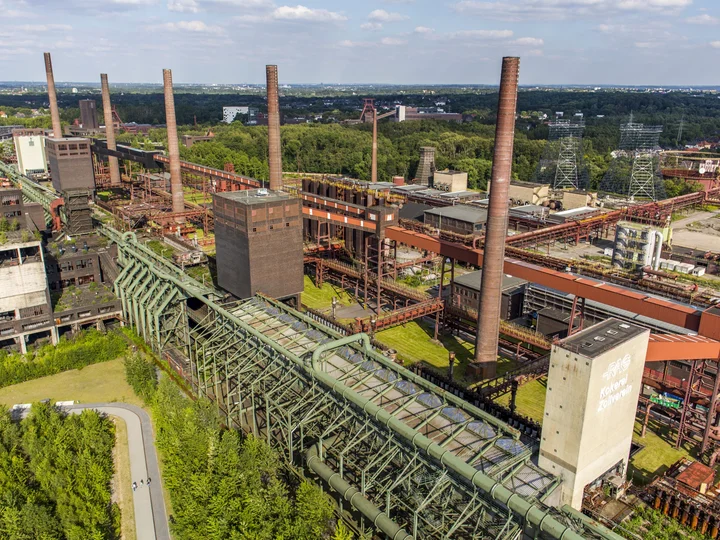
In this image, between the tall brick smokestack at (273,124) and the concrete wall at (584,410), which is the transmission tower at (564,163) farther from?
the concrete wall at (584,410)

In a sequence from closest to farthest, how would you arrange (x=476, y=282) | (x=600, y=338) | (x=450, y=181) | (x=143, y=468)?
(x=600, y=338) → (x=143, y=468) → (x=476, y=282) → (x=450, y=181)

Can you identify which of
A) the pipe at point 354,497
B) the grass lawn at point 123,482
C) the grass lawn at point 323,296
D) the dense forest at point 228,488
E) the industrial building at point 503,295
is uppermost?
the industrial building at point 503,295

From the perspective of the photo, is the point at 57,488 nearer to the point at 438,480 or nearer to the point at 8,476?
the point at 8,476

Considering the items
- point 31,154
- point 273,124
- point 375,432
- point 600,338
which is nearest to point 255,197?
→ point 273,124

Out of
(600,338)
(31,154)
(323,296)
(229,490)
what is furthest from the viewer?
(31,154)

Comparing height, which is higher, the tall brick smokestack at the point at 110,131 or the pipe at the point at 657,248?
the tall brick smokestack at the point at 110,131

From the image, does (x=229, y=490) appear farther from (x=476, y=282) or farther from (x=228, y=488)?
(x=476, y=282)

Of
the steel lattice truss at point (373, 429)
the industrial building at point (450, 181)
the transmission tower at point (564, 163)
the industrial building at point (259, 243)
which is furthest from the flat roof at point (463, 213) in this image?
the transmission tower at point (564, 163)
